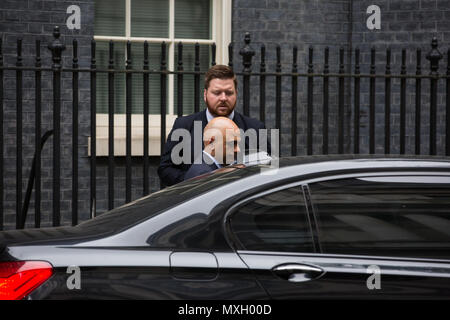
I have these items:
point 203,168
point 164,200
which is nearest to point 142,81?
point 203,168

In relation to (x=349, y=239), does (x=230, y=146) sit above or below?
above

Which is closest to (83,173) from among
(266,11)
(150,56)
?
(150,56)

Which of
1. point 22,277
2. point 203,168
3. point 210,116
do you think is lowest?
point 22,277

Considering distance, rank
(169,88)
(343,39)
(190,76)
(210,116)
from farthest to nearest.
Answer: (343,39)
(190,76)
(169,88)
(210,116)

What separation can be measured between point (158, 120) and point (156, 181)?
66cm

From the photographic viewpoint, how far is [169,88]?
9.56m

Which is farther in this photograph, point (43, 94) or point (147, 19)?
point (147, 19)

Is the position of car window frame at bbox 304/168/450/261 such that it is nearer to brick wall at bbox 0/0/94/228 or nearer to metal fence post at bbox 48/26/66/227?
metal fence post at bbox 48/26/66/227

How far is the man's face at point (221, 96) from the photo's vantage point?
5742mm

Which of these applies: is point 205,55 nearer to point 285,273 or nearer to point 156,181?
point 156,181

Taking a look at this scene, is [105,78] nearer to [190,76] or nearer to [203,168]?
[190,76]

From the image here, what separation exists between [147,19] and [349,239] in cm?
638

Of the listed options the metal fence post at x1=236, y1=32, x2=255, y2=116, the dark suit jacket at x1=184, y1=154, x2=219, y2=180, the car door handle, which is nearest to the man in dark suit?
the dark suit jacket at x1=184, y1=154, x2=219, y2=180

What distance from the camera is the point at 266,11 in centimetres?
970
